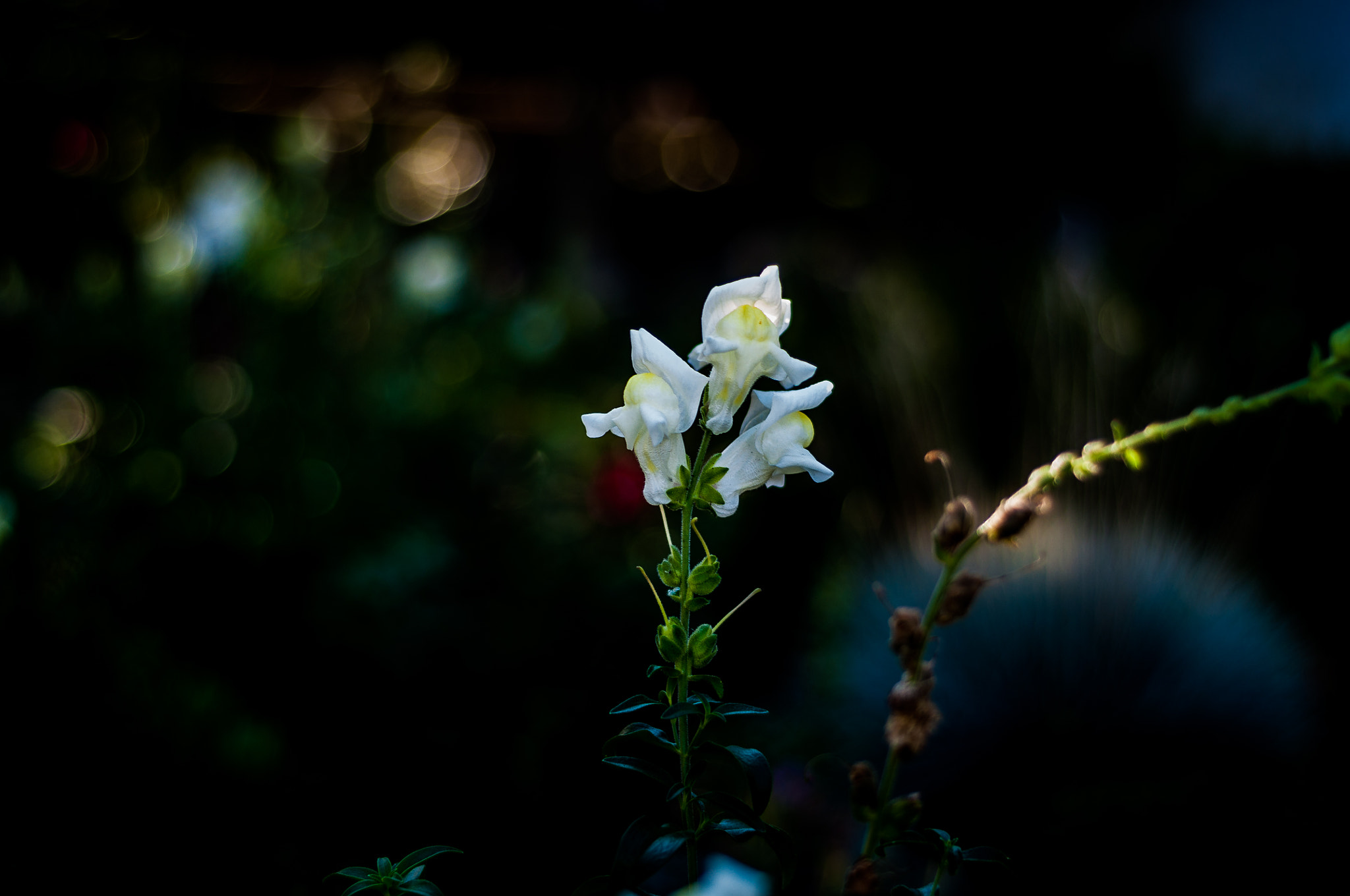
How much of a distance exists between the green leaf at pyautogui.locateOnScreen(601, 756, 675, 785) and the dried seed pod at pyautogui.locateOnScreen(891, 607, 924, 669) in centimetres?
13

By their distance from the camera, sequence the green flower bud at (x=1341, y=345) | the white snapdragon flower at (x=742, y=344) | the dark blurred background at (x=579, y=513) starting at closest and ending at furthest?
the green flower bud at (x=1341, y=345), the white snapdragon flower at (x=742, y=344), the dark blurred background at (x=579, y=513)

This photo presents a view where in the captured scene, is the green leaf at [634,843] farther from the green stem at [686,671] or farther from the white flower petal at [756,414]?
the white flower petal at [756,414]

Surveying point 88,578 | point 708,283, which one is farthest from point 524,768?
point 708,283

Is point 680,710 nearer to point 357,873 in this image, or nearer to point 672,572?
point 672,572

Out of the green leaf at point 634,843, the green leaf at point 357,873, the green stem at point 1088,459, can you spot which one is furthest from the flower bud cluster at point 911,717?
the green leaf at point 357,873

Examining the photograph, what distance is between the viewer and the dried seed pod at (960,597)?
34cm

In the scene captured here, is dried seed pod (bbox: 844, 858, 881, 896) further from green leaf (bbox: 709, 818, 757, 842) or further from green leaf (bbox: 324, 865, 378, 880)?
green leaf (bbox: 324, 865, 378, 880)

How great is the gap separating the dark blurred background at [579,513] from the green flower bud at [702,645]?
8 centimetres

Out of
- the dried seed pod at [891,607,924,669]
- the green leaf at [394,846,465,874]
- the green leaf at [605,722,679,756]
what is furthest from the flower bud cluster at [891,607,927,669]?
the green leaf at [394,846,465,874]

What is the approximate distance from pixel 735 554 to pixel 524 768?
0.66 meters

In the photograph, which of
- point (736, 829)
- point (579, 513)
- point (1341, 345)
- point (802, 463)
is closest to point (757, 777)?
point (736, 829)

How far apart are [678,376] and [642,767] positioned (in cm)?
18

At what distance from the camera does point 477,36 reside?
8.86ft

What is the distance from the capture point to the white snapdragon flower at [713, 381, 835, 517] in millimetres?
388
